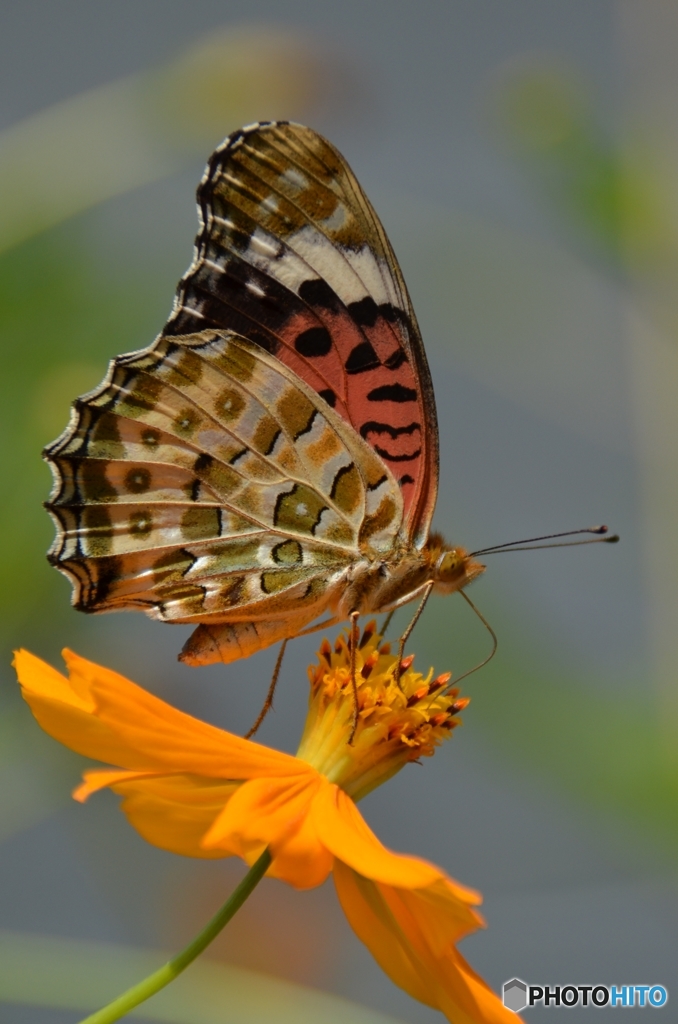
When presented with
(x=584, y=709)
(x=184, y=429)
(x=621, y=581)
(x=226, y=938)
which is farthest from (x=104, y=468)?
(x=621, y=581)

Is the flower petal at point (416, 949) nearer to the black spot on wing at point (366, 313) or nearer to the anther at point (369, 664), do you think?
the anther at point (369, 664)

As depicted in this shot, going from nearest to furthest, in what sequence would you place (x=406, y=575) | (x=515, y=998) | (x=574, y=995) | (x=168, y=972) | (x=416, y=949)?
(x=168, y=972)
(x=416, y=949)
(x=406, y=575)
(x=515, y=998)
(x=574, y=995)

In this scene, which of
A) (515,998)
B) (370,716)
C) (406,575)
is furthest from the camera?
(515,998)

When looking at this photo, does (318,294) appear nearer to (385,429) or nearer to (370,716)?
(385,429)

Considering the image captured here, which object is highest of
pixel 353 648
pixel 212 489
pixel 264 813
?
pixel 212 489

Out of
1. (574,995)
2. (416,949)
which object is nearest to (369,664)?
(416,949)
